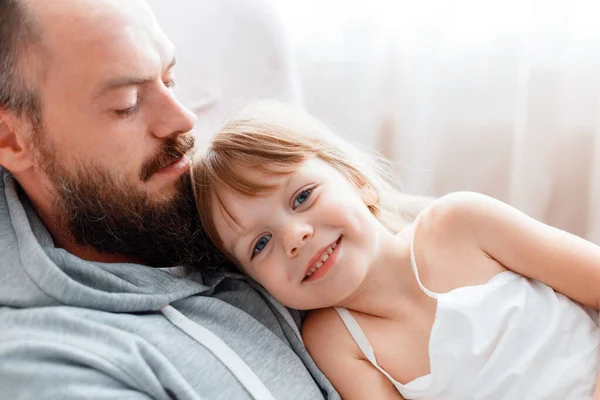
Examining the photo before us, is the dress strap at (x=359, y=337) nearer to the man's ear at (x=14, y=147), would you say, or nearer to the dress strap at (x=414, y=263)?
the dress strap at (x=414, y=263)

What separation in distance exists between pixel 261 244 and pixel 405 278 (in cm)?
27

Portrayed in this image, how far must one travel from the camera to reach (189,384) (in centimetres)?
101

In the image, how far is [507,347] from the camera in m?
1.14

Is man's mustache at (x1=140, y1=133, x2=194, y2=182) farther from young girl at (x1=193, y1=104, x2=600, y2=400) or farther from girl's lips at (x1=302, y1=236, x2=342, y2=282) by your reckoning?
girl's lips at (x1=302, y1=236, x2=342, y2=282)

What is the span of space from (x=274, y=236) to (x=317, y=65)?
2.70ft

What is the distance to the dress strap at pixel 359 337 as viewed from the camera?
3.85 ft

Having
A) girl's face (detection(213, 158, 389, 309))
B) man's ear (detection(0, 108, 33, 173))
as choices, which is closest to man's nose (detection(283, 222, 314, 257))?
girl's face (detection(213, 158, 389, 309))

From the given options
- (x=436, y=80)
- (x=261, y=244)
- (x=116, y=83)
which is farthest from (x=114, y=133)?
(x=436, y=80)

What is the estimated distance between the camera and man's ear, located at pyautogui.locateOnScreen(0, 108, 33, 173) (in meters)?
1.19

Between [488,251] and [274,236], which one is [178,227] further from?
[488,251]

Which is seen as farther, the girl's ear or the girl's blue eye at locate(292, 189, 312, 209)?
the girl's ear

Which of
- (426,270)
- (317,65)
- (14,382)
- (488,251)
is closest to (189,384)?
(14,382)

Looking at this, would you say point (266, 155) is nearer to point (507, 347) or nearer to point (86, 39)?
point (86, 39)

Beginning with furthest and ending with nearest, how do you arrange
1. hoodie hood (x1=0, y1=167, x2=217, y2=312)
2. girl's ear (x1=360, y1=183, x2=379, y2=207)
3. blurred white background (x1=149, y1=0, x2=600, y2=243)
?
blurred white background (x1=149, y1=0, x2=600, y2=243) → girl's ear (x1=360, y1=183, x2=379, y2=207) → hoodie hood (x1=0, y1=167, x2=217, y2=312)
